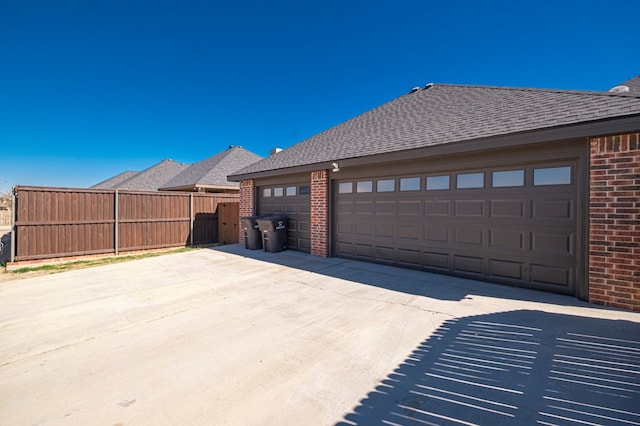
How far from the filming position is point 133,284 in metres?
6.03

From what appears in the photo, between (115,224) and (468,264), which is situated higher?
(115,224)

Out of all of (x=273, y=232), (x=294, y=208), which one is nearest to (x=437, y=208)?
(x=294, y=208)

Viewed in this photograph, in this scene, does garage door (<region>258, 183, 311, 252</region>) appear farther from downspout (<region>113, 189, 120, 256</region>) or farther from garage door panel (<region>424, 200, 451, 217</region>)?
downspout (<region>113, 189, 120, 256</region>)

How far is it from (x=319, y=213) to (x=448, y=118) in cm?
426

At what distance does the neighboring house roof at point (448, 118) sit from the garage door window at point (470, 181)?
782mm

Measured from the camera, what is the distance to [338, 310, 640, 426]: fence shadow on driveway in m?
A: 2.04

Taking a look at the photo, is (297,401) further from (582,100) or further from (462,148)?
(582,100)

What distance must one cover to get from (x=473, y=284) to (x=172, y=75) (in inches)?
626

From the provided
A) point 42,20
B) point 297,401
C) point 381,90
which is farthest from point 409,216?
point 42,20

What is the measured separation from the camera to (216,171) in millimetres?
17375

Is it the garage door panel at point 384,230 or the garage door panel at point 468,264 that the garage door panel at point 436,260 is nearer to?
the garage door panel at point 468,264

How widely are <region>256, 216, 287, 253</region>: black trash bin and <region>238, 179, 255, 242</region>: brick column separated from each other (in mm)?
1532

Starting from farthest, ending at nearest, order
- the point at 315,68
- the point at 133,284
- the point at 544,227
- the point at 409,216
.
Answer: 1. the point at 315,68
2. the point at 409,216
3. the point at 133,284
4. the point at 544,227

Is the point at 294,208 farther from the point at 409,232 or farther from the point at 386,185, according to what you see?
the point at 409,232
